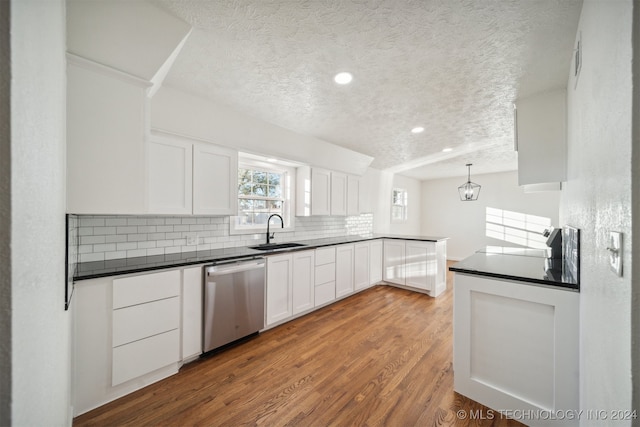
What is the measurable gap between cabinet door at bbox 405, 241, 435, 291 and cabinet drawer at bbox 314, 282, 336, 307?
57.2 inches

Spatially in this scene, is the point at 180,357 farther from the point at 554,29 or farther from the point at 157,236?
the point at 554,29

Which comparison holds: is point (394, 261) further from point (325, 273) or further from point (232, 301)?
point (232, 301)

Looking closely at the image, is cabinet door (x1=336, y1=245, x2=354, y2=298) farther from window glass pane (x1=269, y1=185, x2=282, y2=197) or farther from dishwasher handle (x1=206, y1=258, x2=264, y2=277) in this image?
dishwasher handle (x1=206, y1=258, x2=264, y2=277)

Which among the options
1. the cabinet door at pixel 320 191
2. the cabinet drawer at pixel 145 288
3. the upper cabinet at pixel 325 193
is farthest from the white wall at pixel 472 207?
the cabinet drawer at pixel 145 288

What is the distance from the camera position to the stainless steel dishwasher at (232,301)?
7.22ft

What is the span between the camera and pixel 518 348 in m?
1.57

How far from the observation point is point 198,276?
2164 mm

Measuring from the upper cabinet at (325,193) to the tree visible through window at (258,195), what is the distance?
0.29 m

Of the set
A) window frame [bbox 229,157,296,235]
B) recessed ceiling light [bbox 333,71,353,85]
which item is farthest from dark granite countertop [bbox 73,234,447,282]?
recessed ceiling light [bbox 333,71,353,85]

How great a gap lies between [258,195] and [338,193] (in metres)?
1.36

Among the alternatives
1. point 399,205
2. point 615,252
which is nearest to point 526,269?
point 615,252

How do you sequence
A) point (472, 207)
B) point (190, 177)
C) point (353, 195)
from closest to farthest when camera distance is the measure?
point (190, 177)
point (353, 195)
point (472, 207)

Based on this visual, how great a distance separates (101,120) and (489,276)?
264 cm

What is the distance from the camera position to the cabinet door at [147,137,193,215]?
2.12m
